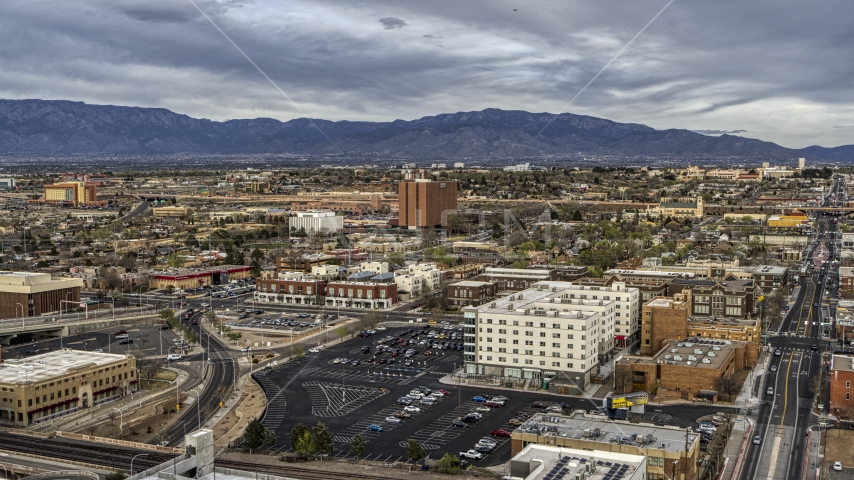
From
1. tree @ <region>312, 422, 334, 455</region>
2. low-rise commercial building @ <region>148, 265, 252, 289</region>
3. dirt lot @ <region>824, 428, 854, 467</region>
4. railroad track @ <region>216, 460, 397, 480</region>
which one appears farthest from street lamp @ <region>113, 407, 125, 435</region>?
low-rise commercial building @ <region>148, 265, 252, 289</region>

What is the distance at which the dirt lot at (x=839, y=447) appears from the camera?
75.3ft

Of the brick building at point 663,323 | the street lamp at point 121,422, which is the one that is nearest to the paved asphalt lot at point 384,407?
the street lamp at point 121,422

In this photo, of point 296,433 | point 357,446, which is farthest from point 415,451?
point 296,433

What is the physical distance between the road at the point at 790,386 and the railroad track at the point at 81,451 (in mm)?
15664

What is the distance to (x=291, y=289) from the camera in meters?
51.1

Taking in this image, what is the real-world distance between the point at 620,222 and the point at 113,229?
49.4m

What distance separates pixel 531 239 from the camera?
7556cm

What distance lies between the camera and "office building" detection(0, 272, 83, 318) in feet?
143

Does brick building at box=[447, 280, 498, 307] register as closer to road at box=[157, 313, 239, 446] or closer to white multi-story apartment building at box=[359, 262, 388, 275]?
white multi-story apartment building at box=[359, 262, 388, 275]

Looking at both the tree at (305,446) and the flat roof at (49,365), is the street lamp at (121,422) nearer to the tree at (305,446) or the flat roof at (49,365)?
the flat roof at (49,365)

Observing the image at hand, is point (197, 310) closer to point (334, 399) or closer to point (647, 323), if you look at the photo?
point (334, 399)

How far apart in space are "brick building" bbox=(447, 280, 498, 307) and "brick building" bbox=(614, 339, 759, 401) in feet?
53.4

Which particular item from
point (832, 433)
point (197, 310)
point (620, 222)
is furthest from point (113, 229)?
point (832, 433)

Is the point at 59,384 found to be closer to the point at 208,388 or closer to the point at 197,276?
the point at 208,388
